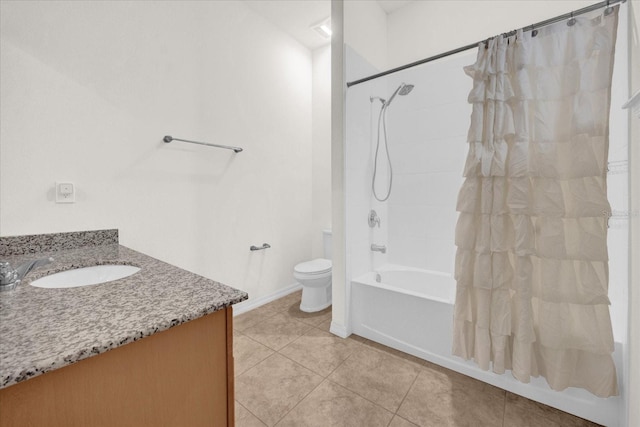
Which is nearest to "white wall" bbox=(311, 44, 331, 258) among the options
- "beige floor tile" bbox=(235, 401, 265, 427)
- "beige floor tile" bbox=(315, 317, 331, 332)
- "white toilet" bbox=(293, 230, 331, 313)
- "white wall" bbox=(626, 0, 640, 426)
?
"white toilet" bbox=(293, 230, 331, 313)

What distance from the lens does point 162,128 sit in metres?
1.82

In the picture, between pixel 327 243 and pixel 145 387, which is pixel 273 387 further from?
pixel 327 243

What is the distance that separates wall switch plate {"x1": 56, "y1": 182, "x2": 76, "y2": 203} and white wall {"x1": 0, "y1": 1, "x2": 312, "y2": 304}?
0.03 meters

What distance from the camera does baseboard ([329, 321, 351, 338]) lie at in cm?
198

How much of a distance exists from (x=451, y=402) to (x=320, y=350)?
0.80 m

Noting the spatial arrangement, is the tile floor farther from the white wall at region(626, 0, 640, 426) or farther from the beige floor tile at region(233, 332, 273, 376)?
the white wall at region(626, 0, 640, 426)

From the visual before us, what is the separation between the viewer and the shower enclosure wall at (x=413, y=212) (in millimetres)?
1645

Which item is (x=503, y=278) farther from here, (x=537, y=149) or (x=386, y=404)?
(x=386, y=404)

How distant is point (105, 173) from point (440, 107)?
2.38 meters

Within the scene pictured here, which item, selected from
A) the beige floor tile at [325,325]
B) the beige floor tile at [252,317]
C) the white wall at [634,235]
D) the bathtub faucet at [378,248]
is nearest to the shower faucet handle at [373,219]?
the bathtub faucet at [378,248]

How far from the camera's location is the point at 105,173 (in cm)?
156

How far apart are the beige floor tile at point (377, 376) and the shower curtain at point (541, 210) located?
1.31 feet

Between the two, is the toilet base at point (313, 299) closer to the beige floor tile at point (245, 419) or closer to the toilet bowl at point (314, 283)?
the toilet bowl at point (314, 283)

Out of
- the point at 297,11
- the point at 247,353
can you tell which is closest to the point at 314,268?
the point at 247,353
